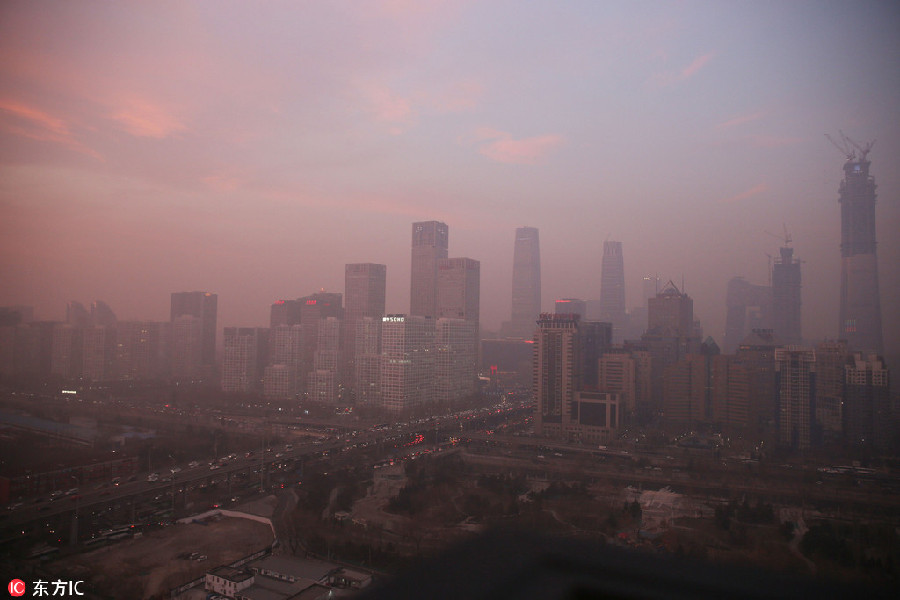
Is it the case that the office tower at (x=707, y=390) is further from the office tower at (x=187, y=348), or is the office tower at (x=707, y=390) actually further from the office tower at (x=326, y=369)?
the office tower at (x=187, y=348)

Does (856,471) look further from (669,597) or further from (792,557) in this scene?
(669,597)

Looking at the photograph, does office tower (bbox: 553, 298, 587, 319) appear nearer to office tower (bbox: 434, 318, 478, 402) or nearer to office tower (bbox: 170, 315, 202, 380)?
office tower (bbox: 434, 318, 478, 402)

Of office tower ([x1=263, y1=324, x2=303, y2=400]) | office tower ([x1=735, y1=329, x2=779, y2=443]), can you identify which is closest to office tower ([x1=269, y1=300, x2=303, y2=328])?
office tower ([x1=263, y1=324, x2=303, y2=400])

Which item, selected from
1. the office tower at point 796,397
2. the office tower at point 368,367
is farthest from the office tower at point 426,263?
the office tower at point 796,397

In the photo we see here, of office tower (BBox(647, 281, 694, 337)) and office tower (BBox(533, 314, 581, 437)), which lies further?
office tower (BBox(647, 281, 694, 337))

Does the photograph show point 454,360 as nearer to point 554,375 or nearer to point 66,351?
point 554,375

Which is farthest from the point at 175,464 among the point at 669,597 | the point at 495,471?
the point at 669,597
